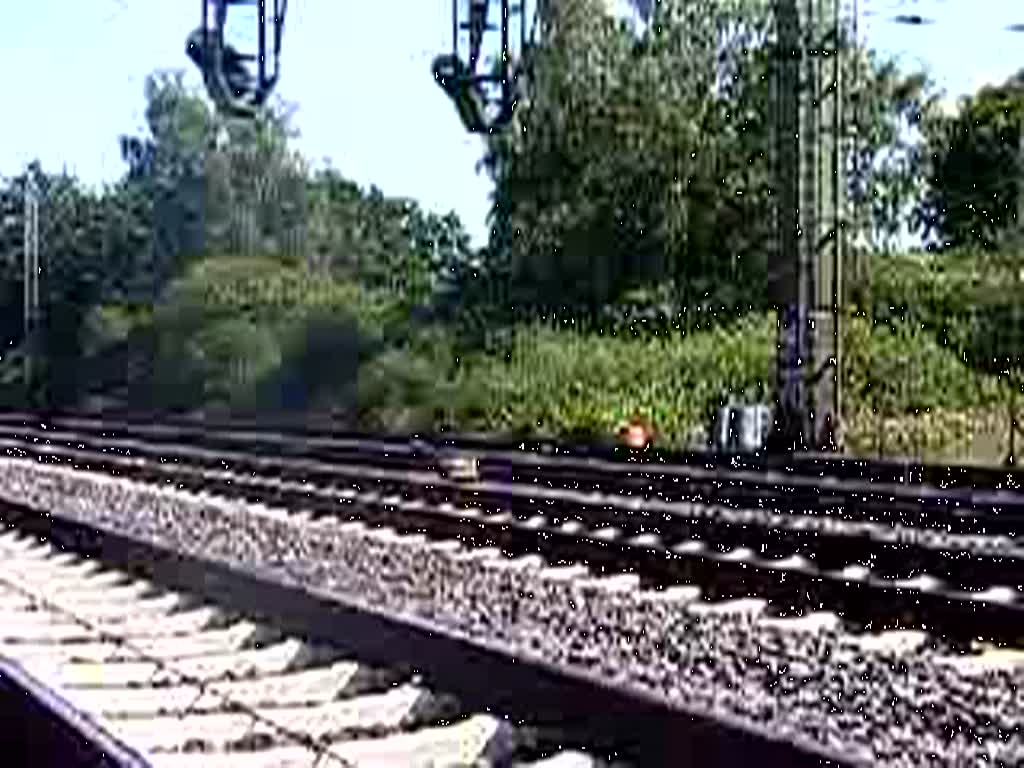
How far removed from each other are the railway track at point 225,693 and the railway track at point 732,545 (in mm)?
2790

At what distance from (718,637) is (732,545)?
463 cm

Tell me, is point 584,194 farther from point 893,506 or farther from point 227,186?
point 227,186

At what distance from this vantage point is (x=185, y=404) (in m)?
58.3

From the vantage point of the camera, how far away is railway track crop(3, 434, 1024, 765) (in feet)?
25.6

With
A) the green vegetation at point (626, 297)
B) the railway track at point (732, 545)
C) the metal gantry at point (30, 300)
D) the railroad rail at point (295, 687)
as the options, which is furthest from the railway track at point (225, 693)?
the metal gantry at point (30, 300)

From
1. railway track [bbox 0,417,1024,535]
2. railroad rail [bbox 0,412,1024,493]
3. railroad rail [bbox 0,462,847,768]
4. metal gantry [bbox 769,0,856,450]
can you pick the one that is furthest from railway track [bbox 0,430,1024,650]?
metal gantry [bbox 769,0,856,450]

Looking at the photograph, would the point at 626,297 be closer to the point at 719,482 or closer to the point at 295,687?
the point at 719,482


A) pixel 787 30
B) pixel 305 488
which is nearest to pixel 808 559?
pixel 305 488

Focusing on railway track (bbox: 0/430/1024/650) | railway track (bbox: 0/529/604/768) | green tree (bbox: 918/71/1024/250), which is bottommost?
railway track (bbox: 0/529/604/768)

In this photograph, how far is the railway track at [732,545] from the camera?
1111 centimetres

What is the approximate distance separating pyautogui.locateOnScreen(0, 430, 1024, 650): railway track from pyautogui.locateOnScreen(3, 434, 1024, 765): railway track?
0.02 meters

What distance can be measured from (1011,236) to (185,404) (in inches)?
880

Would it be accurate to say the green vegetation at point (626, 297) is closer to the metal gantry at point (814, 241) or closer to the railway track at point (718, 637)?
the metal gantry at point (814, 241)

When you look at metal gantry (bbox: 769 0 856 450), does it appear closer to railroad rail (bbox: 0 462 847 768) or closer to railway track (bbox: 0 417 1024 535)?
railway track (bbox: 0 417 1024 535)
